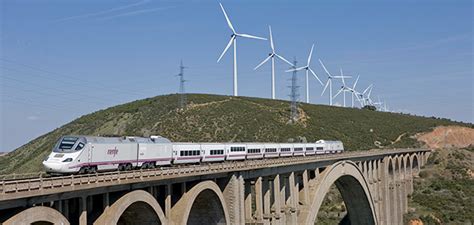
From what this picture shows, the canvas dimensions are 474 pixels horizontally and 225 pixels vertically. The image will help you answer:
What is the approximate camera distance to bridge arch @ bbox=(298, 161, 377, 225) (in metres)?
54.9

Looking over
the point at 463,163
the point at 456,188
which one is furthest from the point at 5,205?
the point at 463,163

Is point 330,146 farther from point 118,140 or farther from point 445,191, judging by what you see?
point 118,140

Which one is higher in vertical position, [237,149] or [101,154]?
[237,149]

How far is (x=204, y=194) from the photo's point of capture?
3453cm

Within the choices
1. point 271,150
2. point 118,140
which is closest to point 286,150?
point 271,150

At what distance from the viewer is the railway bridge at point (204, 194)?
19.7 meters

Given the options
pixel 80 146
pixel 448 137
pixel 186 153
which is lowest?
pixel 186 153

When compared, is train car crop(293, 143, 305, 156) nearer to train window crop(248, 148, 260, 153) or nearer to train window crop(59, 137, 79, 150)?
train window crop(248, 148, 260, 153)

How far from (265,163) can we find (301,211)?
9024 millimetres

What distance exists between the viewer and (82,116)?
457 feet

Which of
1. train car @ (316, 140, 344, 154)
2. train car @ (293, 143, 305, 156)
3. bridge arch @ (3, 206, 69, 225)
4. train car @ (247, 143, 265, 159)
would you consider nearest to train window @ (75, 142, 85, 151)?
bridge arch @ (3, 206, 69, 225)

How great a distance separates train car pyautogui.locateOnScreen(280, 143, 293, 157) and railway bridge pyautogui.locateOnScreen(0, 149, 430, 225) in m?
3.18

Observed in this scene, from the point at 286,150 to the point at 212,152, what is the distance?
16730 mm

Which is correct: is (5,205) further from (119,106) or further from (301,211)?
(119,106)
